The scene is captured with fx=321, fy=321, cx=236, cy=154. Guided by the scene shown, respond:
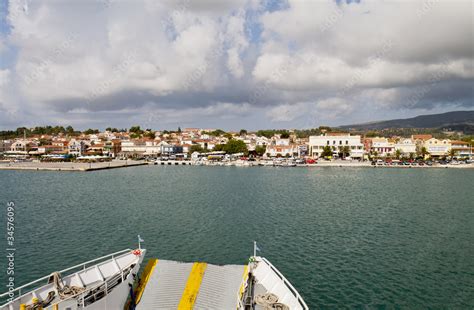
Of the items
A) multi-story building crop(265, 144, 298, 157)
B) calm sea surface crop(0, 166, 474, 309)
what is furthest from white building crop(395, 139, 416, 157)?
calm sea surface crop(0, 166, 474, 309)

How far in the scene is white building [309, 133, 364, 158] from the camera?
13725 cm

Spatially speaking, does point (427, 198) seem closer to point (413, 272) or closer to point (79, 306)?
point (413, 272)

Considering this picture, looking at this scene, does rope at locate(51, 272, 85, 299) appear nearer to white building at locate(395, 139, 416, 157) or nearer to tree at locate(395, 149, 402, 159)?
tree at locate(395, 149, 402, 159)

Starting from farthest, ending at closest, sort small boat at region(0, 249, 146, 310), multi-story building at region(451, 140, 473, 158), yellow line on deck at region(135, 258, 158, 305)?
multi-story building at region(451, 140, 473, 158) → yellow line on deck at region(135, 258, 158, 305) → small boat at region(0, 249, 146, 310)

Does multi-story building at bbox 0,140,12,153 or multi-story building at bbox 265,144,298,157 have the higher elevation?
multi-story building at bbox 0,140,12,153

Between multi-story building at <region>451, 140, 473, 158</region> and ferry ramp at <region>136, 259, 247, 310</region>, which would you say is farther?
multi-story building at <region>451, 140, 473, 158</region>

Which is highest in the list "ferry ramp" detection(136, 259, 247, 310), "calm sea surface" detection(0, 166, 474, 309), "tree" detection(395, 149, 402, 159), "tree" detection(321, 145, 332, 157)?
"tree" detection(321, 145, 332, 157)

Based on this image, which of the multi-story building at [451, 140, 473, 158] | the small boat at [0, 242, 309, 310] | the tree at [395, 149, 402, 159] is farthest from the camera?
the multi-story building at [451, 140, 473, 158]

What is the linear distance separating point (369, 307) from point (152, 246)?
16.9m

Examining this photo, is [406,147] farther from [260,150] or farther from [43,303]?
[43,303]

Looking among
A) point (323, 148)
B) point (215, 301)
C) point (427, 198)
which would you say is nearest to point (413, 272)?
point (215, 301)

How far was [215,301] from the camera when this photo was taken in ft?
51.6

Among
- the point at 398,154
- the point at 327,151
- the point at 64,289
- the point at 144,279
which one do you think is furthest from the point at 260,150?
the point at 64,289

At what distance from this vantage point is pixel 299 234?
30.3 meters
